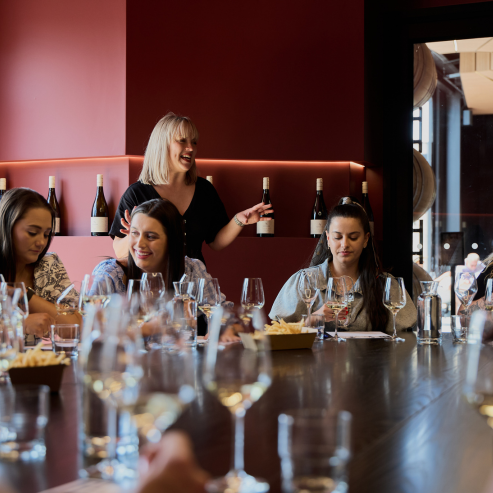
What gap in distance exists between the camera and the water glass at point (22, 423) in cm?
72

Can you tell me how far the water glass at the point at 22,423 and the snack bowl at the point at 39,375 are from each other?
335 mm

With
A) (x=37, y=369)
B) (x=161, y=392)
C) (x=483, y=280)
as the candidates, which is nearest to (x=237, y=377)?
(x=161, y=392)

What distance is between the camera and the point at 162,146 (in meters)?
2.82

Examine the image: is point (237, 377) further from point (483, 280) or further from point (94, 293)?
point (483, 280)

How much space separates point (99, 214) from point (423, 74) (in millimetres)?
2041

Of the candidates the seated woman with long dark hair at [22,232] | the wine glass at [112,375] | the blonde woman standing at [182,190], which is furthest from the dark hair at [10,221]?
the wine glass at [112,375]

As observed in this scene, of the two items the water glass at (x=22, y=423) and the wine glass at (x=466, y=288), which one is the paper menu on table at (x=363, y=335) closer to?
the wine glass at (x=466, y=288)

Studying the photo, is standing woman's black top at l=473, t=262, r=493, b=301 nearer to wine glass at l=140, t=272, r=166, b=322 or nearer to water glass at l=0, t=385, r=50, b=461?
wine glass at l=140, t=272, r=166, b=322

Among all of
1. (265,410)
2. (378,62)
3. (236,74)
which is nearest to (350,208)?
(236,74)

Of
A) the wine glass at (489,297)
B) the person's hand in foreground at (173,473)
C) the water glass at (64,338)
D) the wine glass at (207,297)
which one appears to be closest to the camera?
the person's hand in foreground at (173,473)

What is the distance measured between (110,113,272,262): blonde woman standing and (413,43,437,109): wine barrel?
56.7 inches

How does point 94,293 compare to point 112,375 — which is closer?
point 112,375

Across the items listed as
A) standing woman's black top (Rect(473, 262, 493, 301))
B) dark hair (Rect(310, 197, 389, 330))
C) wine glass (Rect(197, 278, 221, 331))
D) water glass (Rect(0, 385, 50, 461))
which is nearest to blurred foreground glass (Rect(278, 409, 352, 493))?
water glass (Rect(0, 385, 50, 461))

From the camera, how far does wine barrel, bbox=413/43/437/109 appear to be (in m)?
3.74
